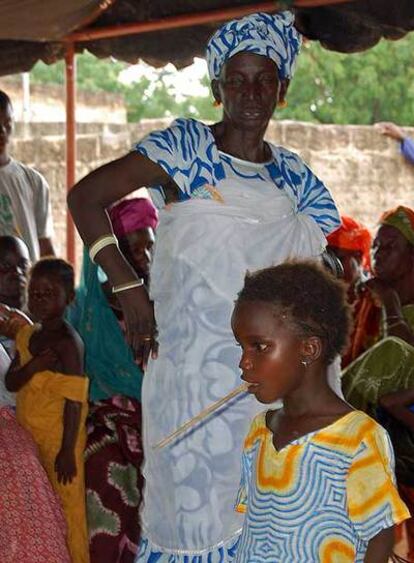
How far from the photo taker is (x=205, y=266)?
3.25 meters

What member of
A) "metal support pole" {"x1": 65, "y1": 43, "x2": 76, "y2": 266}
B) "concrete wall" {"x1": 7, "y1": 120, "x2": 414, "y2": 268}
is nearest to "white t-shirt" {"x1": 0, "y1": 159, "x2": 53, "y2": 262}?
"metal support pole" {"x1": 65, "y1": 43, "x2": 76, "y2": 266}

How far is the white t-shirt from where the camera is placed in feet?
19.3

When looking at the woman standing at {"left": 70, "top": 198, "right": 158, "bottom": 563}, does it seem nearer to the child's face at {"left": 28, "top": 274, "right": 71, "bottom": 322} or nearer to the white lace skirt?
the child's face at {"left": 28, "top": 274, "right": 71, "bottom": 322}

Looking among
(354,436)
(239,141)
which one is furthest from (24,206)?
(354,436)

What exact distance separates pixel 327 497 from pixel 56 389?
2.14m

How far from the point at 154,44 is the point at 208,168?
3608mm

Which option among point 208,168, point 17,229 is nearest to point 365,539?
point 208,168

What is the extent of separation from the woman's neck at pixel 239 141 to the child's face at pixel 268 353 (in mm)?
862

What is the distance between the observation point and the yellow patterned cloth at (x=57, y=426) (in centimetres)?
445

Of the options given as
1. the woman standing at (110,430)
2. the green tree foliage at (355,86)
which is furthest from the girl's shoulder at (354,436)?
the green tree foliage at (355,86)

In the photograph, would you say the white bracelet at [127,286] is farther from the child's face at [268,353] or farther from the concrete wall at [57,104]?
the concrete wall at [57,104]

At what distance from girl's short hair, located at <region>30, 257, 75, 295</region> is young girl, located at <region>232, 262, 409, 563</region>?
206cm

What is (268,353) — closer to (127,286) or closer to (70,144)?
(127,286)

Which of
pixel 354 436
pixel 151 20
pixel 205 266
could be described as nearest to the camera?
pixel 354 436
